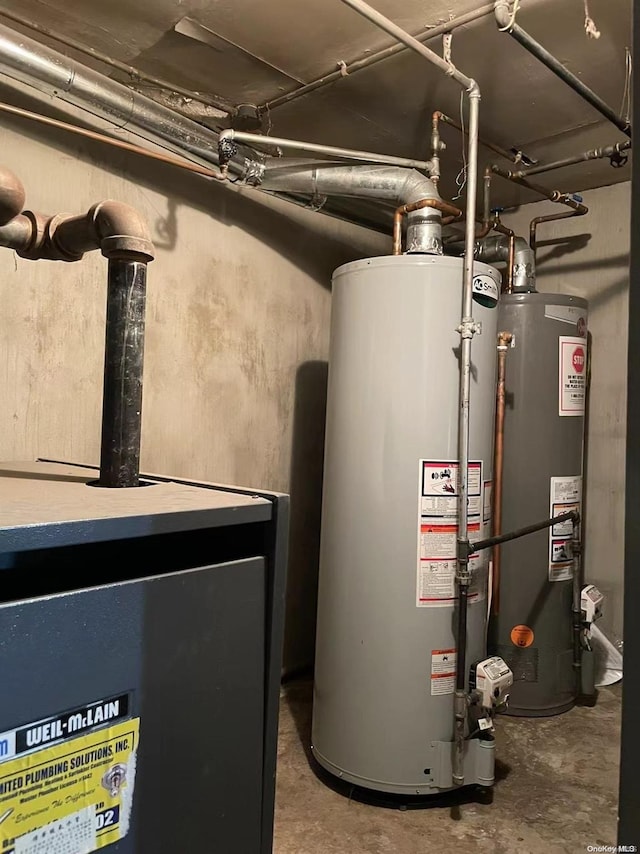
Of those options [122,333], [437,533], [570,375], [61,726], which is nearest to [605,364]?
[570,375]

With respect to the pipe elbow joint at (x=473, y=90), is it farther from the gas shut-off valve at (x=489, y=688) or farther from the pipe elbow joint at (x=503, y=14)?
the gas shut-off valve at (x=489, y=688)

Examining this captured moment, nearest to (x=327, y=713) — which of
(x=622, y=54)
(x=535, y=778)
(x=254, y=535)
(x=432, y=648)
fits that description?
(x=432, y=648)

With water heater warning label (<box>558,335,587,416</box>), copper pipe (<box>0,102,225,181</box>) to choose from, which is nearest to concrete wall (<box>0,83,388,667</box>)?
copper pipe (<box>0,102,225,181</box>)

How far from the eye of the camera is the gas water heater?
1.78 meters

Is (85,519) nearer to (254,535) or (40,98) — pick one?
(254,535)

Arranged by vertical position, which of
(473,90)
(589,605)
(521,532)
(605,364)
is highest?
(473,90)

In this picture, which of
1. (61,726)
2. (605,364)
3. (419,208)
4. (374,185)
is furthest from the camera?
(605,364)

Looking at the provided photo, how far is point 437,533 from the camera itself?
70.5 inches

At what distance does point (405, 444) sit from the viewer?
5.92 feet

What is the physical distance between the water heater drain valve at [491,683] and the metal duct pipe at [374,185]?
124cm

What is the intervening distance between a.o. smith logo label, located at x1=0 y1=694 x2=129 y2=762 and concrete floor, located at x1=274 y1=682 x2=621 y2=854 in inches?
47.2

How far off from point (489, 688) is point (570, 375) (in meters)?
1.27

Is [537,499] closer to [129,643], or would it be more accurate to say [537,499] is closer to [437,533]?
[437,533]

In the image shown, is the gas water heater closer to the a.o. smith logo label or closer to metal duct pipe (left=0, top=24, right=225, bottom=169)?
A: metal duct pipe (left=0, top=24, right=225, bottom=169)
